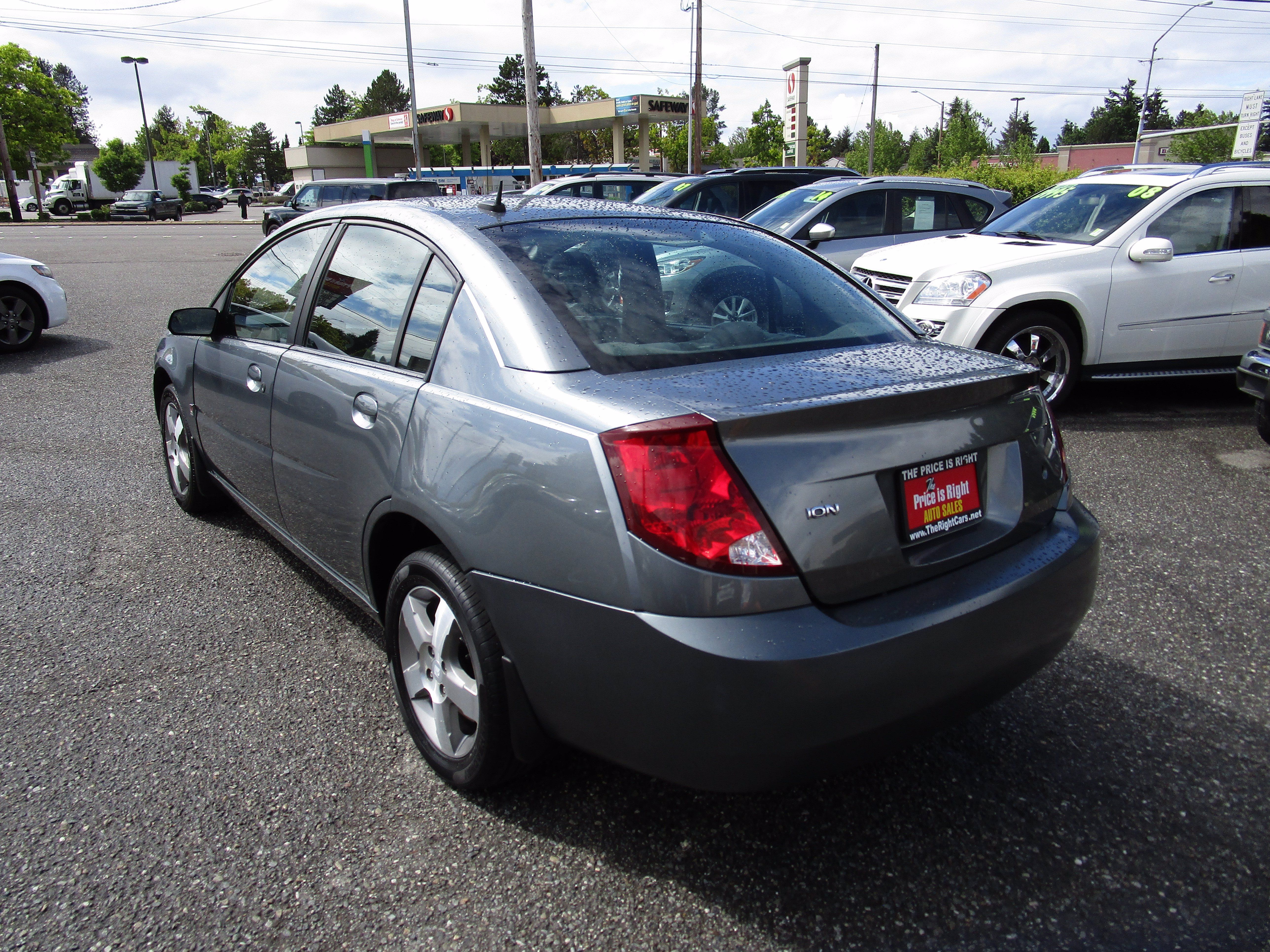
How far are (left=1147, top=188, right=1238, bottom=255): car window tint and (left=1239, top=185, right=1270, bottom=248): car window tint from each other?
94 mm

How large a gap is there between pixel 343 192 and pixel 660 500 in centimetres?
2392

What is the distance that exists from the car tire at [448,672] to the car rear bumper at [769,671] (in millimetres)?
94

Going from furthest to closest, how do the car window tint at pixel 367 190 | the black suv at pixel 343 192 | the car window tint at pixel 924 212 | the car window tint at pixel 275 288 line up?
the car window tint at pixel 367 190 < the black suv at pixel 343 192 < the car window tint at pixel 924 212 < the car window tint at pixel 275 288

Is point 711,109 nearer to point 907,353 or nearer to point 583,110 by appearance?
point 583,110

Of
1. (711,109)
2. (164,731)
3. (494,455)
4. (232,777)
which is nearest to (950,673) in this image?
(494,455)

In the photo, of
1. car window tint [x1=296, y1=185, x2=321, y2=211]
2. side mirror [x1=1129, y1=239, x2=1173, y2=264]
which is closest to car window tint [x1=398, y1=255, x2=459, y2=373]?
side mirror [x1=1129, y1=239, x2=1173, y2=264]

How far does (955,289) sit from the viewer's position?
6.52 metres

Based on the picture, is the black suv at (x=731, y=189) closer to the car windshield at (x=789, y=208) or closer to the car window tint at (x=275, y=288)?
the car windshield at (x=789, y=208)

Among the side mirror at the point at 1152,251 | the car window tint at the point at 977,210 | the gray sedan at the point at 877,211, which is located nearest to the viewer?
the side mirror at the point at 1152,251

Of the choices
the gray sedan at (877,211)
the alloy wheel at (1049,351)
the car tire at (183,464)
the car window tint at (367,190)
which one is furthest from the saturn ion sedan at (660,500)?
the car window tint at (367,190)

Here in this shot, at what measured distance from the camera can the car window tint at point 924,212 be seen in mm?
9766

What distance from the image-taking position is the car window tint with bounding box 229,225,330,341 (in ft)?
10.9

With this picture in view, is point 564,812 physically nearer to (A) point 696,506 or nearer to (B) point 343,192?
(A) point 696,506

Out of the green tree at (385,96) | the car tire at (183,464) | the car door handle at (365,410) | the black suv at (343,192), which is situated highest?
the green tree at (385,96)
